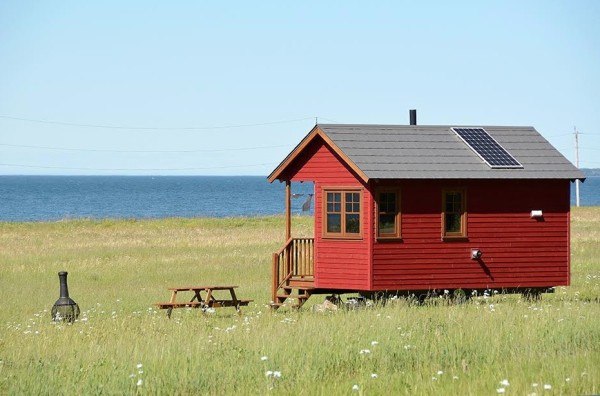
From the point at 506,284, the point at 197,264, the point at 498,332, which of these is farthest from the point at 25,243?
the point at 498,332

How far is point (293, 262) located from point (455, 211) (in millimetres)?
4254

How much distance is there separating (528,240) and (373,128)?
473 centimetres

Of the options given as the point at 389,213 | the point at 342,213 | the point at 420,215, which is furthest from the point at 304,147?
the point at 420,215

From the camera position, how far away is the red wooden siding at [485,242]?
24734mm

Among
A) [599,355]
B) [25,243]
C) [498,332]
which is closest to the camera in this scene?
[599,355]

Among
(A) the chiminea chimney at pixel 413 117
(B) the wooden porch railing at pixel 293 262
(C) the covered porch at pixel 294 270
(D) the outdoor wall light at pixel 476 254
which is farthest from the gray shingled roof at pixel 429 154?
(B) the wooden porch railing at pixel 293 262

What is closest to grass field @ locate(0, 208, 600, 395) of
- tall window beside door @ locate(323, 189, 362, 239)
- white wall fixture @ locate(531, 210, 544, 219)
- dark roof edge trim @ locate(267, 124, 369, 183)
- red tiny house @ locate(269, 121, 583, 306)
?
red tiny house @ locate(269, 121, 583, 306)

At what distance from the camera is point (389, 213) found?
24.7 metres

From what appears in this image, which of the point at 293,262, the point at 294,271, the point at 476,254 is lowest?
the point at 294,271

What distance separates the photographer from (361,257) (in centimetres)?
2459

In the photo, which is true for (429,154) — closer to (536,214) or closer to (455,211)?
(455,211)

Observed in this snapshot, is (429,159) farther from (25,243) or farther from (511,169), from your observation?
(25,243)

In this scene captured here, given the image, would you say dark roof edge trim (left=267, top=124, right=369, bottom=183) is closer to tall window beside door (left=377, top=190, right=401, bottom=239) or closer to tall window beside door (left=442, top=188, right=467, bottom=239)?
tall window beside door (left=377, top=190, right=401, bottom=239)

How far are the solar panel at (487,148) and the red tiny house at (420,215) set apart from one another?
152mm
